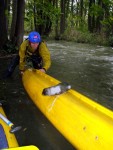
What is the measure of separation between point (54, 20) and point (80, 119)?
22.5 meters

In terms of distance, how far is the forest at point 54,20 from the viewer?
1410 cm

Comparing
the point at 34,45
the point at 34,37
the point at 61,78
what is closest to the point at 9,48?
the point at 61,78

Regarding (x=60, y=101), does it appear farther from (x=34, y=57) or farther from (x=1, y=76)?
(x=1, y=76)

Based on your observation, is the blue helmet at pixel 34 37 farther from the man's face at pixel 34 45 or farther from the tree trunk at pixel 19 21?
the tree trunk at pixel 19 21

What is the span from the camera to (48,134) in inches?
214

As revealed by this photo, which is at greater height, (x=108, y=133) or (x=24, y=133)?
(x=108, y=133)

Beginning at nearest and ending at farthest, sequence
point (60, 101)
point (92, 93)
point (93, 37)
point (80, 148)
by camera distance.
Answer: point (80, 148) < point (60, 101) < point (92, 93) < point (93, 37)

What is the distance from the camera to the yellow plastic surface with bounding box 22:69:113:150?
13.5 ft

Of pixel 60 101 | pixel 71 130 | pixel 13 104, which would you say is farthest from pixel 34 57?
pixel 71 130

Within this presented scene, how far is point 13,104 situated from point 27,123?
118cm

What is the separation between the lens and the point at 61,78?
32.4ft

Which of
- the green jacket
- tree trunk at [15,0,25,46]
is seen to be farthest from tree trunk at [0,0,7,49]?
the green jacket

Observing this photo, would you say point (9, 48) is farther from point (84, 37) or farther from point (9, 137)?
point (84, 37)

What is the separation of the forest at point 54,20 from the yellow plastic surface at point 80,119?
8.52 m
